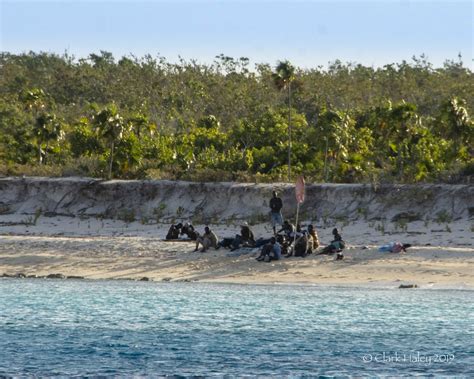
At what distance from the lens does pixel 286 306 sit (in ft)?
90.8

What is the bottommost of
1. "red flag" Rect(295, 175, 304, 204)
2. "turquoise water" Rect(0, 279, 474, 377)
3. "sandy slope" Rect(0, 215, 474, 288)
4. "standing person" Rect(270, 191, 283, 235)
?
"turquoise water" Rect(0, 279, 474, 377)

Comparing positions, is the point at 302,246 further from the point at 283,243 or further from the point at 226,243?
the point at 226,243

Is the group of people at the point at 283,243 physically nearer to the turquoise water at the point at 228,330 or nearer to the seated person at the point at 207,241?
the seated person at the point at 207,241

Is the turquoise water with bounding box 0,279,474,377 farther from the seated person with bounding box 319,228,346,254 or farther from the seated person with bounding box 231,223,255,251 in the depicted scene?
the seated person with bounding box 231,223,255,251

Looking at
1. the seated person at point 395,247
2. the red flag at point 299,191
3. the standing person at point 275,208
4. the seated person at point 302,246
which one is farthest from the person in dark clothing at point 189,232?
the seated person at point 395,247

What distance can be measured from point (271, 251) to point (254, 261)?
2.46ft

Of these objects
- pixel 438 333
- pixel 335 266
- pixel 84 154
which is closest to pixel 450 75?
pixel 84 154

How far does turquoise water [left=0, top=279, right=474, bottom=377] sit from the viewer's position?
20062mm

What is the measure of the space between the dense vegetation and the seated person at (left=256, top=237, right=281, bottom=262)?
36.2 feet

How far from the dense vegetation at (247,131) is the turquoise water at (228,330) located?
1465cm

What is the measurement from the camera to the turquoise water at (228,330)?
65.8 ft

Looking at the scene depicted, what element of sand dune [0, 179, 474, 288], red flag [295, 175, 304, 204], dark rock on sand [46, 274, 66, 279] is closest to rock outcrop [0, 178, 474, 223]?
sand dune [0, 179, 474, 288]

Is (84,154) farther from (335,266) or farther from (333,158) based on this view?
(335,266)

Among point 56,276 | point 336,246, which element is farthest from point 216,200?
point 56,276
